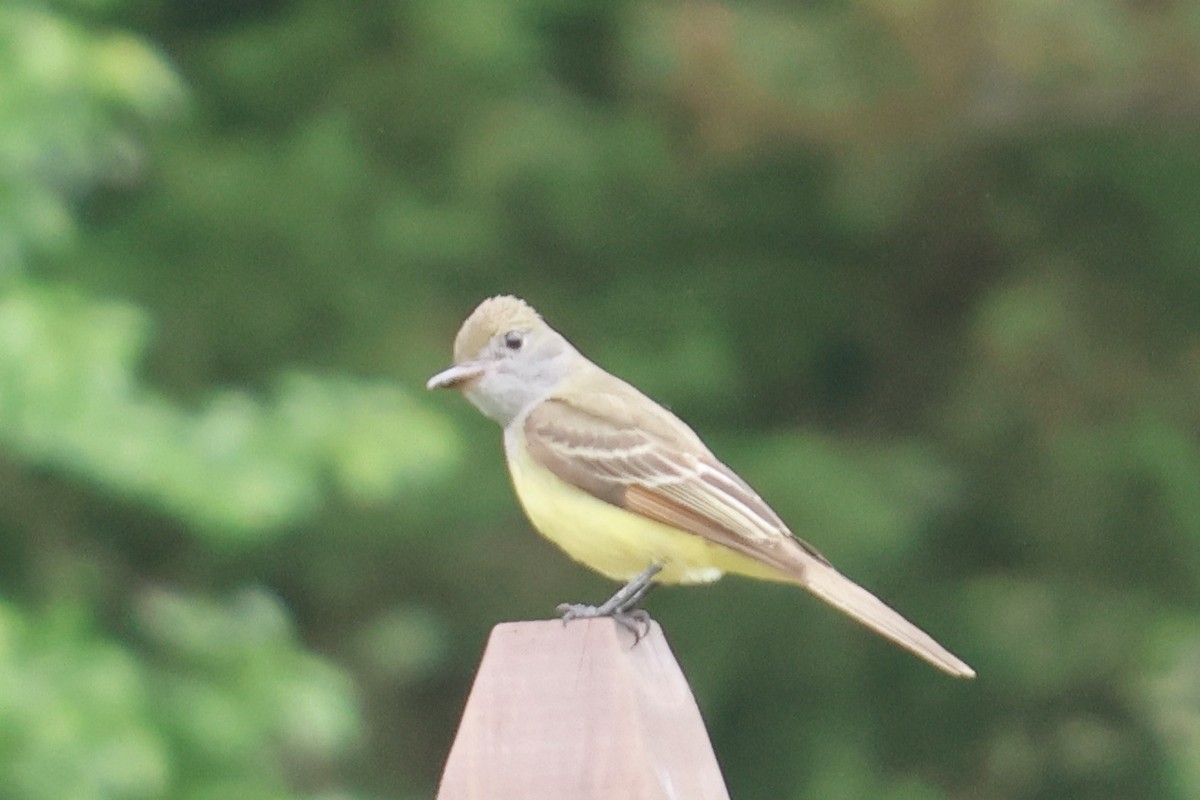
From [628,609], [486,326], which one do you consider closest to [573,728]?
[628,609]

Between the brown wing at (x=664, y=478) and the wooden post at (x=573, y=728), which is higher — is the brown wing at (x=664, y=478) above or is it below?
above

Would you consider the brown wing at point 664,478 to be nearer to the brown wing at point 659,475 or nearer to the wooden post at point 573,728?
the brown wing at point 659,475

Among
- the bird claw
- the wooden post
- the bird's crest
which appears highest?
the bird's crest

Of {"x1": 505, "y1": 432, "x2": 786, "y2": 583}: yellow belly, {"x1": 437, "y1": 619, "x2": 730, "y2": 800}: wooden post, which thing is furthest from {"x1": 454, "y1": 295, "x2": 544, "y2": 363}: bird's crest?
{"x1": 437, "y1": 619, "x2": 730, "y2": 800}: wooden post

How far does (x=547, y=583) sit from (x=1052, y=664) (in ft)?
7.48

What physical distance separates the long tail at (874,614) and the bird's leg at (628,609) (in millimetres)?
298

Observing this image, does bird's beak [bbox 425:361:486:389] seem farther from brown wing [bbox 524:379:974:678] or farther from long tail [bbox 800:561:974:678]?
long tail [bbox 800:561:974:678]

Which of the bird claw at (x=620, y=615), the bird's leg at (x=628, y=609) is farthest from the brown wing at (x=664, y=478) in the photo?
the bird claw at (x=620, y=615)

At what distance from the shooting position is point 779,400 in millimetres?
10781

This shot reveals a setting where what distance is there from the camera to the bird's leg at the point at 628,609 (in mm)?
3135

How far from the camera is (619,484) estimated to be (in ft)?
13.5

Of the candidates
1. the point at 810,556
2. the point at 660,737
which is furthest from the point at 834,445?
the point at 660,737

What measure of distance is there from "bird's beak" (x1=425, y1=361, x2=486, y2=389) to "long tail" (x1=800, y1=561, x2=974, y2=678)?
2.77ft

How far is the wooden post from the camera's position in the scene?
103 inches
